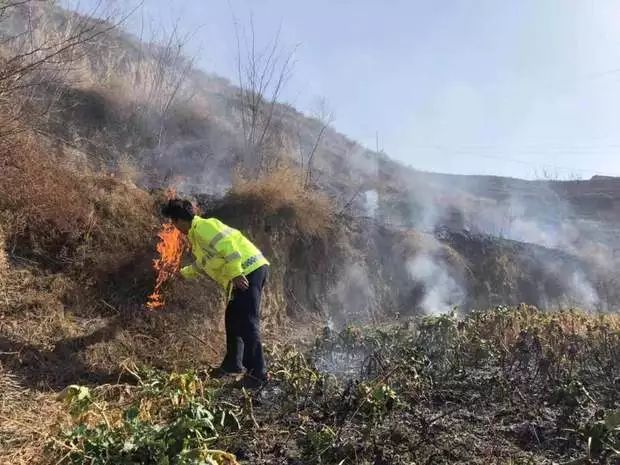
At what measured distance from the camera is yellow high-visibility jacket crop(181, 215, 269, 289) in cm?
478

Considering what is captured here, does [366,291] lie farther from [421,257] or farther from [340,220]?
[421,257]

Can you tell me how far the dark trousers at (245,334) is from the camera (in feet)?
15.9

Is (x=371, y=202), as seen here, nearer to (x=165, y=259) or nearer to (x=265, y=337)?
(x=265, y=337)

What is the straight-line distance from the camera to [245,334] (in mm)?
4922

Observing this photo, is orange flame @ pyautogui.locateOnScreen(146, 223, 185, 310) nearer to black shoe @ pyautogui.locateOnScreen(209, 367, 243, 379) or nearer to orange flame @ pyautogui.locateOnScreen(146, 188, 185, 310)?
orange flame @ pyautogui.locateOnScreen(146, 188, 185, 310)

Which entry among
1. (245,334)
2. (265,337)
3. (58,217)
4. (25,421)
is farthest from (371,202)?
(25,421)

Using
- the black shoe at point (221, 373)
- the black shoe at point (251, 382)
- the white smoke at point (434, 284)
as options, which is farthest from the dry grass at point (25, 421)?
the white smoke at point (434, 284)

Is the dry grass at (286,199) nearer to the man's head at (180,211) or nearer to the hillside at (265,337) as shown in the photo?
the hillside at (265,337)

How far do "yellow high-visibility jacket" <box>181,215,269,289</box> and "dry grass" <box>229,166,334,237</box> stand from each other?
3446 millimetres

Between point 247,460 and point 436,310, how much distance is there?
30.3 feet

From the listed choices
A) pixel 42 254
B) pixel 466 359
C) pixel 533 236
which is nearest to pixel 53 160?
pixel 42 254

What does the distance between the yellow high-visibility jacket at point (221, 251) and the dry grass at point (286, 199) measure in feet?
11.3

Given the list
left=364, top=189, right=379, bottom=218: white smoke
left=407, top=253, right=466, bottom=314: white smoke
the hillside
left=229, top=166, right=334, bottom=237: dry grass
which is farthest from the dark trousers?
left=364, top=189, right=379, bottom=218: white smoke

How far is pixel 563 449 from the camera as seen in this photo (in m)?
3.62
